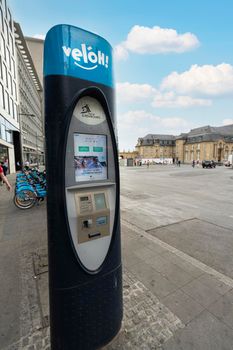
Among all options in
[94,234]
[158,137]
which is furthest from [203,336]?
[158,137]

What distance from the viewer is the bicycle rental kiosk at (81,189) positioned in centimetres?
142

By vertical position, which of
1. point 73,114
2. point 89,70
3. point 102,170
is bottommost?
point 102,170

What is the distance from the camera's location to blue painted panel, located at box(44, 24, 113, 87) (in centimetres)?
139

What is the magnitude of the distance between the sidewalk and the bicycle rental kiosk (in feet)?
1.44

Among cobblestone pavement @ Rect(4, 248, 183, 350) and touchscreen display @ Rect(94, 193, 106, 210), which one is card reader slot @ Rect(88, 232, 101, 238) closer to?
touchscreen display @ Rect(94, 193, 106, 210)

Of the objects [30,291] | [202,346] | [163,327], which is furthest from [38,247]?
[202,346]

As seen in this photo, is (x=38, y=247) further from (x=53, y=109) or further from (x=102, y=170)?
(x=53, y=109)

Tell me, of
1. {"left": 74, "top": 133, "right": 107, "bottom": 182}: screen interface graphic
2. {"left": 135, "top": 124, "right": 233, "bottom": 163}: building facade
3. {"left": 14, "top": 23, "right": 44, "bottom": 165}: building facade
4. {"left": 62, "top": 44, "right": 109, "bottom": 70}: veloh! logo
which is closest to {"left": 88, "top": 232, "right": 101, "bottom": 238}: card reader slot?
{"left": 74, "top": 133, "right": 107, "bottom": 182}: screen interface graphic

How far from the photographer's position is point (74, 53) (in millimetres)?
1421

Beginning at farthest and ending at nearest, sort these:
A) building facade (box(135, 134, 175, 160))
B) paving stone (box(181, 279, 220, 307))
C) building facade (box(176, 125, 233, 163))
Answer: building facade (box(135, 134, 175, 160)), building facade (box(176, 125, 233, 163)), paving stone (box(181, 279, 220, 307))

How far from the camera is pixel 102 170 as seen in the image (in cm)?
171

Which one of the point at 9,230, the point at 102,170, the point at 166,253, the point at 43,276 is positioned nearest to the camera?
the point at 102,170

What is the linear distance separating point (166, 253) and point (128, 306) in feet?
4.97

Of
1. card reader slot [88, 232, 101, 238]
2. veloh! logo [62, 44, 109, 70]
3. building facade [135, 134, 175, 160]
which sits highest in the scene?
building facade [135, 134, 175, 160]
